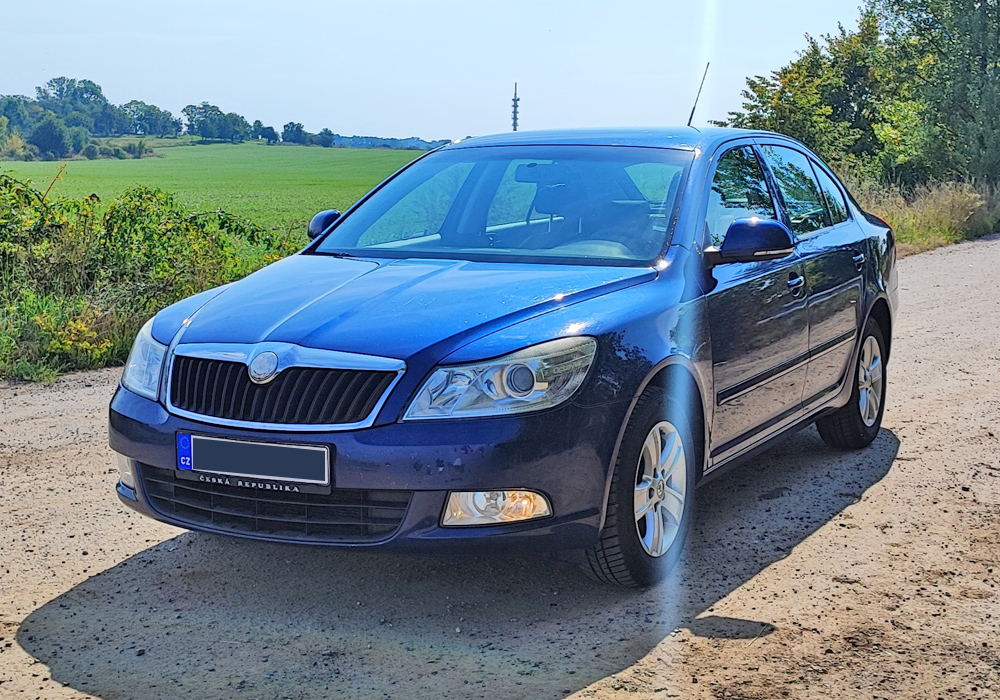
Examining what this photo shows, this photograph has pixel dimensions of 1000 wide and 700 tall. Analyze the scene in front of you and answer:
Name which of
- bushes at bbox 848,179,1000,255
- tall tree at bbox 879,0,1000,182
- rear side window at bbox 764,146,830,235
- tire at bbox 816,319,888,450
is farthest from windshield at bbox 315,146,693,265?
tall tree at bbox 879,0,1000,182

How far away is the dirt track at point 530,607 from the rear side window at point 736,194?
4.19 ft

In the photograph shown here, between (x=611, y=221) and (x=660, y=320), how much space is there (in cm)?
79

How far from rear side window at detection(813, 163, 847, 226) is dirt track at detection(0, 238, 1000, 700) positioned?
1291mm

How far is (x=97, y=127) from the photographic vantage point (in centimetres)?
6366

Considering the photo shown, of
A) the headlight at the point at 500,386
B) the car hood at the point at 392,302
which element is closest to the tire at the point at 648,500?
the headlight at the point at 500,386

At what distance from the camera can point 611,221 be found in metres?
4.96

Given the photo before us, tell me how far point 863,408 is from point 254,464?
3635mm

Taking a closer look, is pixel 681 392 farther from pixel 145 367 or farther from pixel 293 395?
pixel 145 367

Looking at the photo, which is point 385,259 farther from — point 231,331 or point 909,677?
point 909,677

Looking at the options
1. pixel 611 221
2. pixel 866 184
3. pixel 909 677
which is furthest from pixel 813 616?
pixel 866 184

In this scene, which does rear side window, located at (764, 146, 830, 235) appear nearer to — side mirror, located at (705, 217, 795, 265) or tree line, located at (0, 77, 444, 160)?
side mirror, located at (705, 217, 795, 265)

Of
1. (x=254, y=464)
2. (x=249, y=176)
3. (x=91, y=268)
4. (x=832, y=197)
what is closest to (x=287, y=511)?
(x=254, y=464)

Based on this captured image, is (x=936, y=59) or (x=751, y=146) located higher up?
(x=936, y=59)

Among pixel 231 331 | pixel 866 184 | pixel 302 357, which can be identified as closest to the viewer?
pixel 302 357
